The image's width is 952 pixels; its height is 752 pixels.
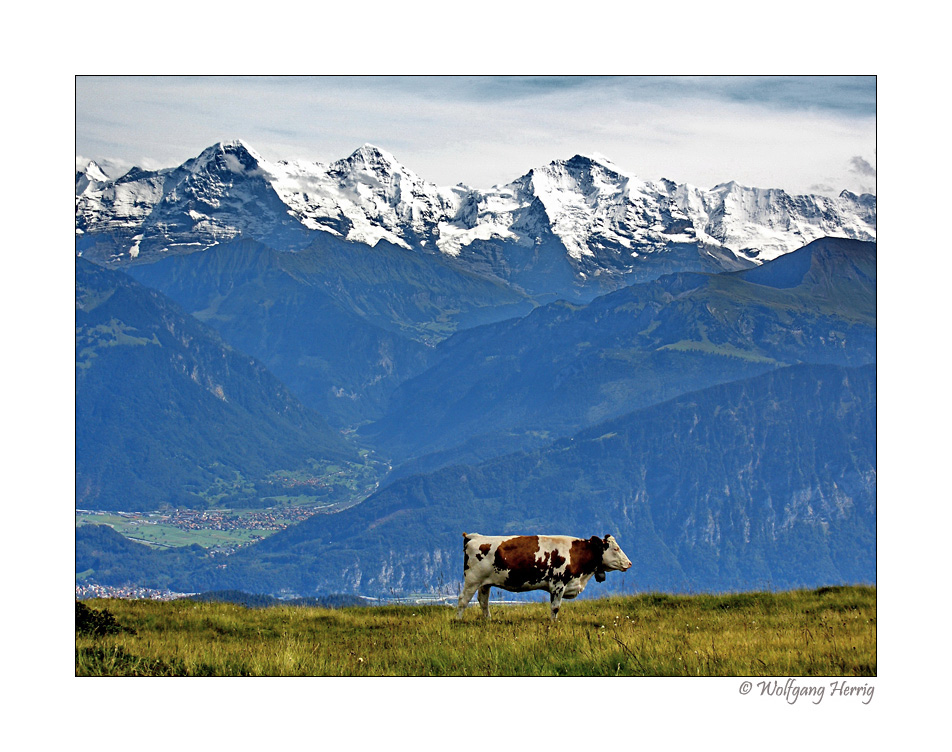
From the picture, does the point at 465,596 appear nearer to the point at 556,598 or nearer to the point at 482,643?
the point at 556,598

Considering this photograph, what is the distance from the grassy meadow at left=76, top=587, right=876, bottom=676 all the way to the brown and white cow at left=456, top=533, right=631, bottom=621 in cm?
98

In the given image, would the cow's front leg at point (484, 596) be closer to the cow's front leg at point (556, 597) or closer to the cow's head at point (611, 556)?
the cow's front leg at point (556, 597)

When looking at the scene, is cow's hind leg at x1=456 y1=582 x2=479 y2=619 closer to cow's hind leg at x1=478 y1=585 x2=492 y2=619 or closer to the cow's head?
cow's hind leg at x1=478 y1=585 x2=492 y2=619

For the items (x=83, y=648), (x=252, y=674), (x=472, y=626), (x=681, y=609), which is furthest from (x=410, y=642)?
(x=681, y=609)

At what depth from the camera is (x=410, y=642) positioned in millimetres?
28141

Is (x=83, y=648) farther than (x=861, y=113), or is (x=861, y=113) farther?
(x=861, y=113)

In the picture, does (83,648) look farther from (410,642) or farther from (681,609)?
(681,609)

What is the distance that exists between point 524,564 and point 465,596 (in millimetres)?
2111

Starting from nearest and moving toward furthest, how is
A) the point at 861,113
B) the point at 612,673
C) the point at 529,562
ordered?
1. the point at 612,673
2. the point at 529,562
3. the point at 861,113

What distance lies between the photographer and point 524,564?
101 ft

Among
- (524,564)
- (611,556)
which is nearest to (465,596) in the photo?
(524,564)

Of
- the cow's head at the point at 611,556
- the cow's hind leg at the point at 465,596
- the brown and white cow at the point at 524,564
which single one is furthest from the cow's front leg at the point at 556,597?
the cow's hind leg at the point at 465,596
